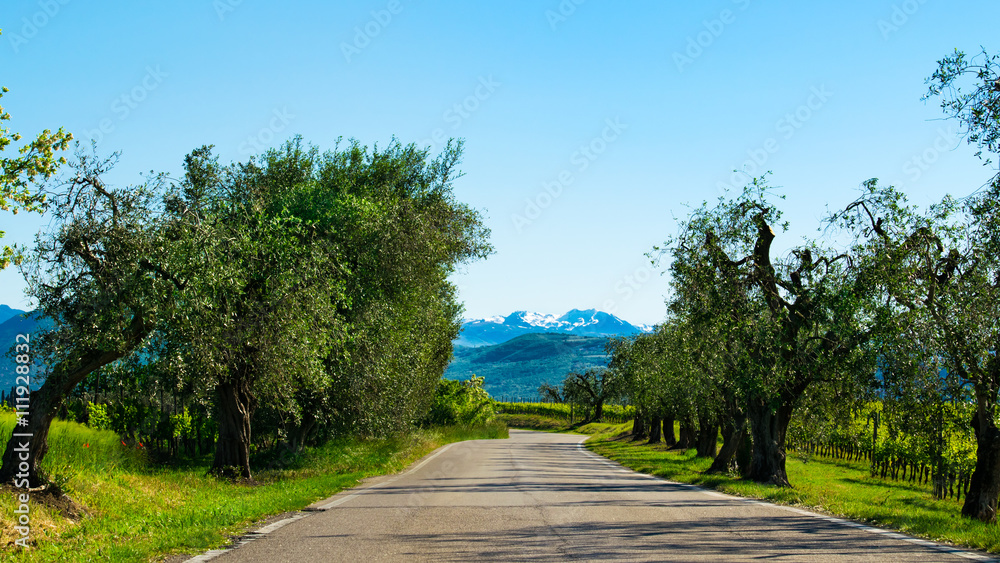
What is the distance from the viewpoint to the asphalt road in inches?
313

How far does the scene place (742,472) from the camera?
23062mm

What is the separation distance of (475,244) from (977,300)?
18384 millimetres

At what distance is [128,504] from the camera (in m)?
11.4

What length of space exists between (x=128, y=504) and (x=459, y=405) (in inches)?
2644

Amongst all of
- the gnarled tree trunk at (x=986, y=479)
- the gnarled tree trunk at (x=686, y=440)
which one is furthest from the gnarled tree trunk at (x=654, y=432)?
the gnarled tree trunk at (x=986, y=479)

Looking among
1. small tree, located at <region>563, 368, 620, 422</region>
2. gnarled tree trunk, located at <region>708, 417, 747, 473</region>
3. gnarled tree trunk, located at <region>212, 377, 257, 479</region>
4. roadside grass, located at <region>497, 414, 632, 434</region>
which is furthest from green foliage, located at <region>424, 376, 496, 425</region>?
gnarled tree trunk, located at <region>212, 377, 257, 479</region>

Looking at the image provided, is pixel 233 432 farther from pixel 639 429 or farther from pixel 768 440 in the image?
pixel 639 429

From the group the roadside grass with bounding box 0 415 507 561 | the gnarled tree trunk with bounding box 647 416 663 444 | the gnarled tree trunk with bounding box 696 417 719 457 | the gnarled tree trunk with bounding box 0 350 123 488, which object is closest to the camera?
the roadside grass with bounding box 0 415 507 561

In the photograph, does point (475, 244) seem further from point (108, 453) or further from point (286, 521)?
point (286, 521)

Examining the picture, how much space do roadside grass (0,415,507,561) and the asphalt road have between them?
80cm

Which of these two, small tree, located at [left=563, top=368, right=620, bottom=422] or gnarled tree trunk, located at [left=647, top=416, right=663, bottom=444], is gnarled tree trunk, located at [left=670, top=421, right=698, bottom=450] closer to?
gnarled tree trunk, located at [left=647, top=416, right=663, bottom=444]

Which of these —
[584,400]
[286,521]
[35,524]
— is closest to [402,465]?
[286,521]

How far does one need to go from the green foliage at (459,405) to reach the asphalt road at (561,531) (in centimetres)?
4932

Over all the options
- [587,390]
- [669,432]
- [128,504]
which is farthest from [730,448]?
[587,390]
